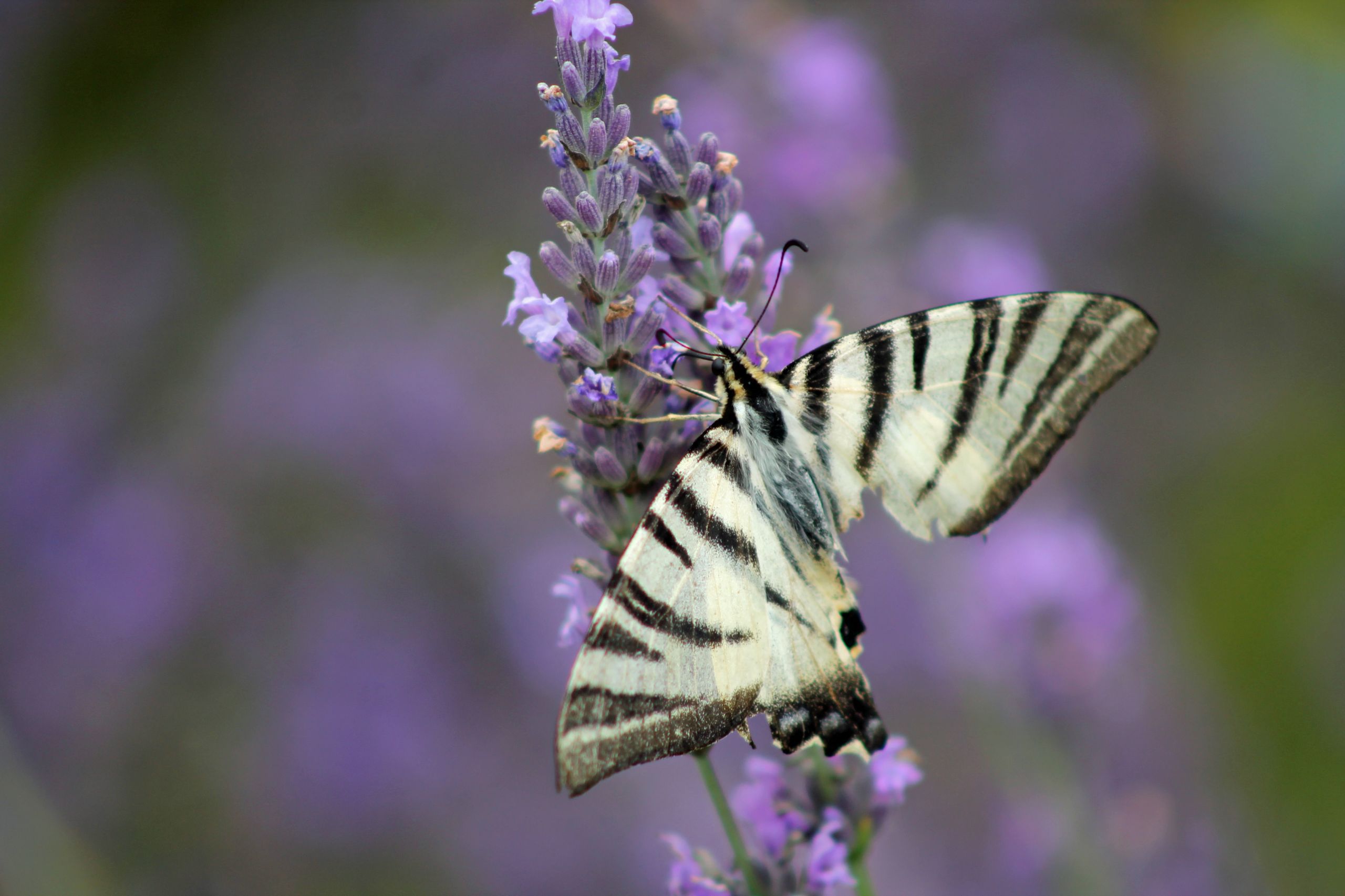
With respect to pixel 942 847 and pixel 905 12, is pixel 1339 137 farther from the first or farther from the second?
pixel 942 847

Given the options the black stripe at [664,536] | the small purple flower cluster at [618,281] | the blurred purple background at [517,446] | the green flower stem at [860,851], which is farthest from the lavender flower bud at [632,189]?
the blurred purple background at [517,446]

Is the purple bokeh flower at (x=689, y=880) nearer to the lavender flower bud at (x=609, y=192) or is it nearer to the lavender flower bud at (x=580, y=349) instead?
the lavender flower bud at (x=580, y=349)

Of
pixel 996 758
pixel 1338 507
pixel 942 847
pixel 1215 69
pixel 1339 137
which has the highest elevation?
pixel 1215 69

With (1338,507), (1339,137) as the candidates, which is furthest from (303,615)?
(1339,137)

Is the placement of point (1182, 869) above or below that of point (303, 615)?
below

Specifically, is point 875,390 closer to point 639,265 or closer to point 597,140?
point 639,265

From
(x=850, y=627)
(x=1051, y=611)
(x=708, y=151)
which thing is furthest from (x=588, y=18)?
(x=1051, y=611)
